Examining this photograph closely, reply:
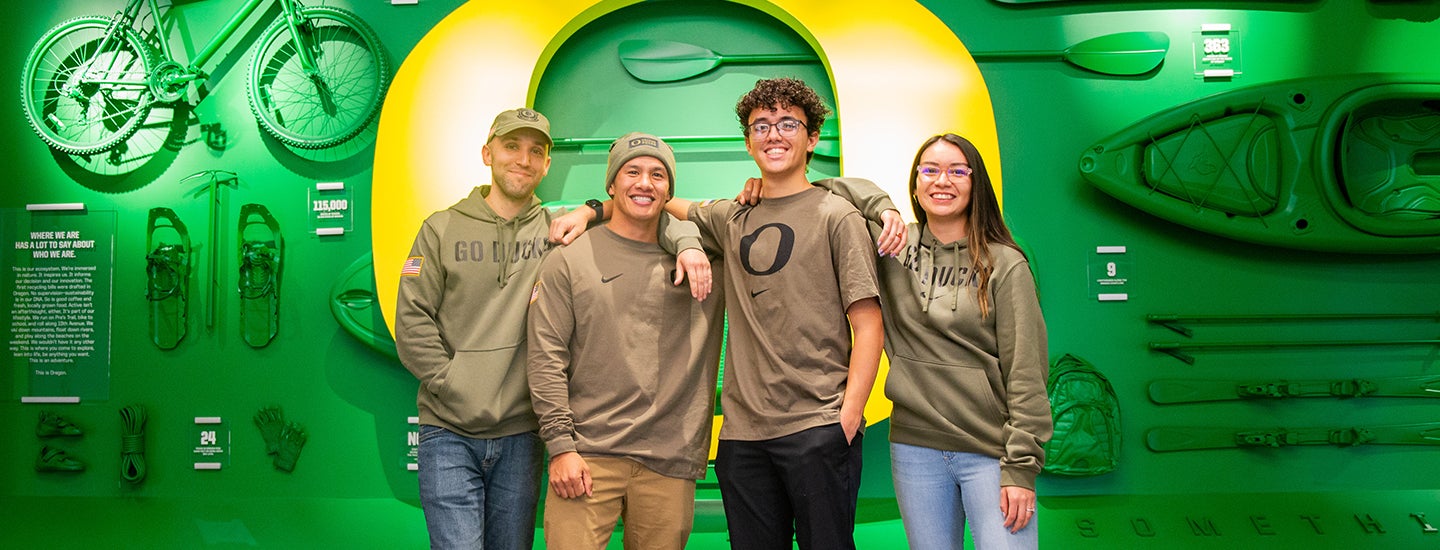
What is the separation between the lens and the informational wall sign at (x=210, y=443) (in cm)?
440

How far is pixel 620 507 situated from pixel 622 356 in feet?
1.52

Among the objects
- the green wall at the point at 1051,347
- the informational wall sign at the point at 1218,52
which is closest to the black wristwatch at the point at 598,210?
the green wall at the point at 1051,347

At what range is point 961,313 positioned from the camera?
2680 mm

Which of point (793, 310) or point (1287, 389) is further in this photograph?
Result: point (1287, 389)

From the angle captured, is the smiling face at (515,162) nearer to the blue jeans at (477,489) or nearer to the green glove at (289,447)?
the blue jeans at (477,489)

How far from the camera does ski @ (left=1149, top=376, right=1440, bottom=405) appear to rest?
4.22 metres

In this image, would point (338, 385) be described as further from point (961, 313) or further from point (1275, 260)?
point (1275, 260)

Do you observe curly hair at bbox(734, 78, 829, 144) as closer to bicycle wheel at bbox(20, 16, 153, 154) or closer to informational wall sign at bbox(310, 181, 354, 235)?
informational wall sign at bbox(310, 181, 354, 235)

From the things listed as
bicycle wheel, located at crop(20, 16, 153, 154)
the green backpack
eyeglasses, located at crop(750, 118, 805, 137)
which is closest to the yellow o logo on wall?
the green backpack

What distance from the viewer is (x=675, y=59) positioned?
4426 millimetres

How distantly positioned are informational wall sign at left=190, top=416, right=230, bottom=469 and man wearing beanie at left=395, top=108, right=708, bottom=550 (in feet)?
5.90

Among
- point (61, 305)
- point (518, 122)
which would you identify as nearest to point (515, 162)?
point (518, 122)

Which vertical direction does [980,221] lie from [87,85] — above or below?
below

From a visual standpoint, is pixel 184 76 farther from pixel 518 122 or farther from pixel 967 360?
pixel 967 360
